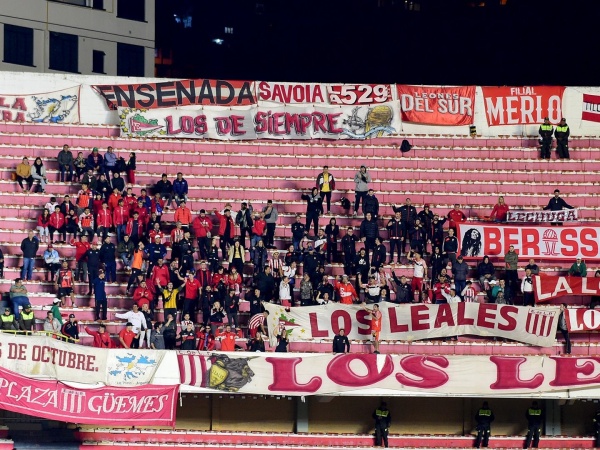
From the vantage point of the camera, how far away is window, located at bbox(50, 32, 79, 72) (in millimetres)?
62688

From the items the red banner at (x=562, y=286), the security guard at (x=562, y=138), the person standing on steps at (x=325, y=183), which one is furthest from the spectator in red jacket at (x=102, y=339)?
the security guard at (x=562, y=138)

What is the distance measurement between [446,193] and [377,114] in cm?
412

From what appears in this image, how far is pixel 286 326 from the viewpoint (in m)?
41.8

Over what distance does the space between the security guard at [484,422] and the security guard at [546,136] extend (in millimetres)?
12447

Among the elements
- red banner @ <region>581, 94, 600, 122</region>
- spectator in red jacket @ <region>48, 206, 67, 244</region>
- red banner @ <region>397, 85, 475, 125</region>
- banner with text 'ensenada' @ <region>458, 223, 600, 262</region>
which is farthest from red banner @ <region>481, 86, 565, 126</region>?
spectator in red jacket @ <region>48, 206, 67, 244</region>

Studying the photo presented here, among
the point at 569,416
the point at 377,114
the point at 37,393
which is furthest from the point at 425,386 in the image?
the point at 377,114

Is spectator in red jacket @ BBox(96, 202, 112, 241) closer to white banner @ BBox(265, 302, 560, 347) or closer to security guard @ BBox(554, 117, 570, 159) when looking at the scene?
white banner @ BBox(265, 302, 560, 347)

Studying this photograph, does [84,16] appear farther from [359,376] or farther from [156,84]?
[359,376]

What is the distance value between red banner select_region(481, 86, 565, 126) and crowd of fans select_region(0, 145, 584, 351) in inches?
229

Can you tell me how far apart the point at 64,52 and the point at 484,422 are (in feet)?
94.0

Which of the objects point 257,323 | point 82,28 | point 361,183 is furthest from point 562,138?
point 82,28

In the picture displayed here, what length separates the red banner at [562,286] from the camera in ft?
142

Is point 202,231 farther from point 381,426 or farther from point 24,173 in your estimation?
point 381,426

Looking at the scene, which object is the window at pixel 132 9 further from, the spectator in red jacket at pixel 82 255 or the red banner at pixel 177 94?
the spectator in red jacket at pixel 82 255
